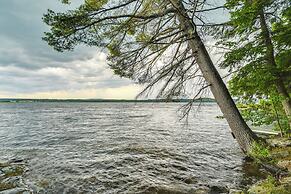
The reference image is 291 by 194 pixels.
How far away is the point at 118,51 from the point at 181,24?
1935 mm

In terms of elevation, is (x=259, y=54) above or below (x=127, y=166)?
above

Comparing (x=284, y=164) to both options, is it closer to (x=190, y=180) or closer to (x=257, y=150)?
(x=257, y=150)

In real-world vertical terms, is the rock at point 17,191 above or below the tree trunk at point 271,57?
below

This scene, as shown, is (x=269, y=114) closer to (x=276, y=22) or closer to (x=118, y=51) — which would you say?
(x=276, y=22)

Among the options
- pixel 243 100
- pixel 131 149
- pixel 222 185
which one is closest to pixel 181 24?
pixel 222 185

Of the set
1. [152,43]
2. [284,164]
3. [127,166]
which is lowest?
[127,166]

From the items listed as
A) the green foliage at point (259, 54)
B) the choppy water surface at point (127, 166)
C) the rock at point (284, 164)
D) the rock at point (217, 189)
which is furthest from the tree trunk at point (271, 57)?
the rock at point (217, 189)

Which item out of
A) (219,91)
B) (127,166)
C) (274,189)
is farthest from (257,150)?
(127,166)

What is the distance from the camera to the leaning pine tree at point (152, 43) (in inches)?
232

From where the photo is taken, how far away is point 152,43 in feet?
19.1

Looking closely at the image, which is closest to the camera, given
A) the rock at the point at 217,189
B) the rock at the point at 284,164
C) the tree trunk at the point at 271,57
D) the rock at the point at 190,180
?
the rock at the point at 217,189

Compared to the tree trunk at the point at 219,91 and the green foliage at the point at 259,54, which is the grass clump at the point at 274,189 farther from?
the green foliage at the point at 259,54

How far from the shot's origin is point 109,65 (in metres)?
6.89

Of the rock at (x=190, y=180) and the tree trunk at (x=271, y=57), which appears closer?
the rock at (x=190, y=180)
